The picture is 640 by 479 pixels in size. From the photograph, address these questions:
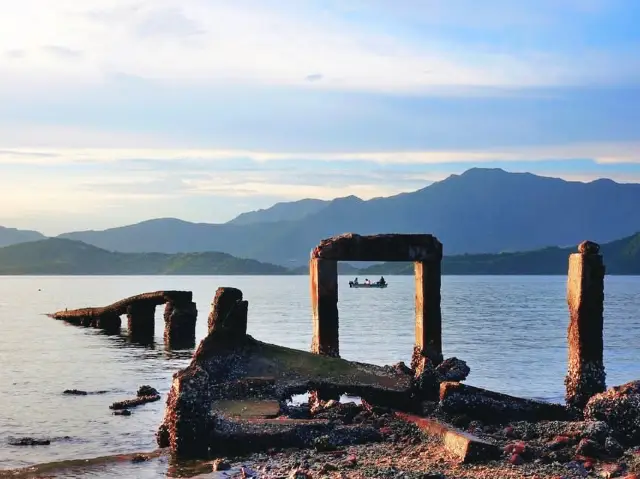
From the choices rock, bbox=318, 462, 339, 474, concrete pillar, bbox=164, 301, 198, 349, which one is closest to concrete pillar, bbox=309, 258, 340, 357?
rock, bbox=318, 462, 339, 474

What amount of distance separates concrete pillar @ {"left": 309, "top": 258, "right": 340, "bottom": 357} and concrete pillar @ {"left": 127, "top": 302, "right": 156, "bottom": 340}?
2683cm

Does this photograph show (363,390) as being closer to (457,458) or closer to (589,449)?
(457,458)

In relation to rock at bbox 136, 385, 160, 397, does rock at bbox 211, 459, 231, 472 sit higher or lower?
higher

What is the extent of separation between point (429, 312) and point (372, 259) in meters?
2.13

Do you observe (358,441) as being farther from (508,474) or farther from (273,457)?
(508,474)

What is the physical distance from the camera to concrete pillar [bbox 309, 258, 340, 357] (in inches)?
934

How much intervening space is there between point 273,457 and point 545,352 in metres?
29.2

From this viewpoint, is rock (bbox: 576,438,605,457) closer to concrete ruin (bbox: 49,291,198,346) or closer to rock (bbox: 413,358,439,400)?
rock (bbox: 413,358,439,400)

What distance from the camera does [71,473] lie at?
1702 cm

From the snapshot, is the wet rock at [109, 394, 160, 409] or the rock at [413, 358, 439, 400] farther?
the wet rock at [109, 394, 160, 409]

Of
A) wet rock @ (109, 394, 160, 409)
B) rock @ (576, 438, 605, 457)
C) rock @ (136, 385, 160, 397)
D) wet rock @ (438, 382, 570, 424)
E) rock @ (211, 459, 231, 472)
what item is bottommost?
wet rock @ (109, 394, 160, 409)

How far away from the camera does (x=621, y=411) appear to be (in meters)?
17.1

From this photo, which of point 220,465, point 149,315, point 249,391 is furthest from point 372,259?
point 149,315

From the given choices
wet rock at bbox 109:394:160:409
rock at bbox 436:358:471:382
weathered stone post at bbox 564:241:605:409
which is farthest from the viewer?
wet rock at bbox 109:394:160:409
